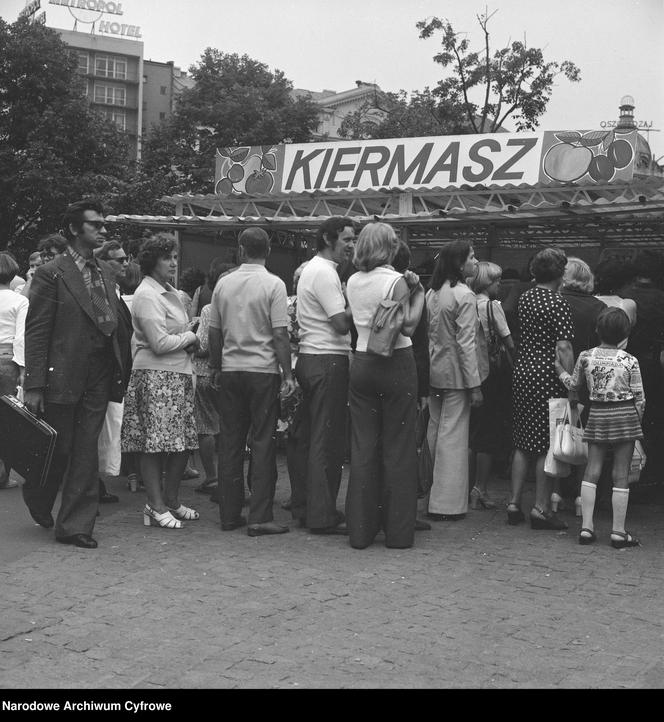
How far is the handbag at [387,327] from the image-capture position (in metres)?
5.98

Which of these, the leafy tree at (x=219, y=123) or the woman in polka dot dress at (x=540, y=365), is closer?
the woman in polka dot dress at (x=540, y=365)

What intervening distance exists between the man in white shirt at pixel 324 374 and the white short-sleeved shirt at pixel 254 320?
172 mm

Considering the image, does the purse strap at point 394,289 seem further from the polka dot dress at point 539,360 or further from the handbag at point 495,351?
the handbag at point 495,351

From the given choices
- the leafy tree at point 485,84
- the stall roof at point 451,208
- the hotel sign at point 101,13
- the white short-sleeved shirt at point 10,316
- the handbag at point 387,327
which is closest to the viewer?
the handbag at point 387,327

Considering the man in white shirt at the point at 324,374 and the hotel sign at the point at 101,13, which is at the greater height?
the hotel sign at the point at 101,13

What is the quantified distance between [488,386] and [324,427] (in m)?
1.66

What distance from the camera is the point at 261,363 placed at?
6.40 meters

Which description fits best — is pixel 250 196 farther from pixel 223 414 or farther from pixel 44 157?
pixel 44 157

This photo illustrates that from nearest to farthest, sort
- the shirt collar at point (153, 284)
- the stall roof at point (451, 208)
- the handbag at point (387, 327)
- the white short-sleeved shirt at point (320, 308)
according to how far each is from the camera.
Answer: the handbag at point (387, 327) → the white short-sleeved shirt at point (320, 308) → the shirt collar at point (153, 284) → the stall roof at point (451, 208)

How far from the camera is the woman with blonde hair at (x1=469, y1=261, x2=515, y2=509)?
23.7 ft

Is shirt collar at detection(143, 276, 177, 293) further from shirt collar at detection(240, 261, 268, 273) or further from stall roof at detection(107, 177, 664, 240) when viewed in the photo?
stall roof at detection(107, 177, 664, 240)

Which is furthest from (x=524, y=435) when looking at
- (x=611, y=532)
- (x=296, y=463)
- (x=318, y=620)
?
(x=318, y=620)

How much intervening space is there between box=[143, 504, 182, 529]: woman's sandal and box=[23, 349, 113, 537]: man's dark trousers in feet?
1.85

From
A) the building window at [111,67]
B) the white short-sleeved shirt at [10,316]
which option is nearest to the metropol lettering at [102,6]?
the building window at [111,67]
